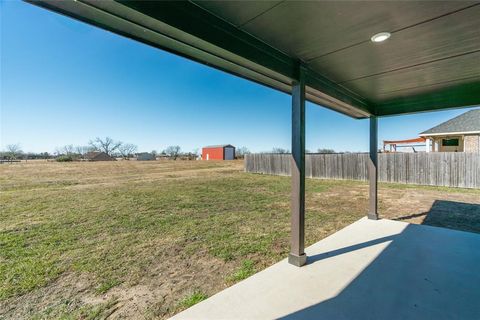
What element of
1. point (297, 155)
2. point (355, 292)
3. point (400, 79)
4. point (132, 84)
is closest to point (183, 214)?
point (297, 155)

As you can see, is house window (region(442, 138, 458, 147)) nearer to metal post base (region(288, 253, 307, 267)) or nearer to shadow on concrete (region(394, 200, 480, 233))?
shadow on concrete (region(394, 200, 480, 233))

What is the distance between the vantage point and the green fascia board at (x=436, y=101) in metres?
3.49

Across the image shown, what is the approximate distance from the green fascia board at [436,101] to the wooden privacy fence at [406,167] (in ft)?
23.2

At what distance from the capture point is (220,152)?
3934 centimetres

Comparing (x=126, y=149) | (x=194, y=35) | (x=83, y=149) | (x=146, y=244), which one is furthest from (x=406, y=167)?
(x=83, y=149)

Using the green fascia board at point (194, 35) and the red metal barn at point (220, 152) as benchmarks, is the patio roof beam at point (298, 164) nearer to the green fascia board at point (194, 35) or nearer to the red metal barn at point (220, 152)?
the green fascia board at point (194, 35)

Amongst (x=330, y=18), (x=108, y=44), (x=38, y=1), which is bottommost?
(x=38, y=1)

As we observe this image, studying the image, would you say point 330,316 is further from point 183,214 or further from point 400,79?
point 183,214

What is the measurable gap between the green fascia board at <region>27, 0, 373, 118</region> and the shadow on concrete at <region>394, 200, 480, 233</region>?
4568 mm

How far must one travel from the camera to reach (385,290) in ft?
6.86

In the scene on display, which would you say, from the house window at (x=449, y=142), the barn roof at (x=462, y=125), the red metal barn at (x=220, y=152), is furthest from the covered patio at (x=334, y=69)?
the red metal barn at (x=220, y=152)

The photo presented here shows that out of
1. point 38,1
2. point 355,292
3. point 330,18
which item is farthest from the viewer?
point 355,292

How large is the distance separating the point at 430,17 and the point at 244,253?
3.27 meters

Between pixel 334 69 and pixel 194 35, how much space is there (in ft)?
6.46
